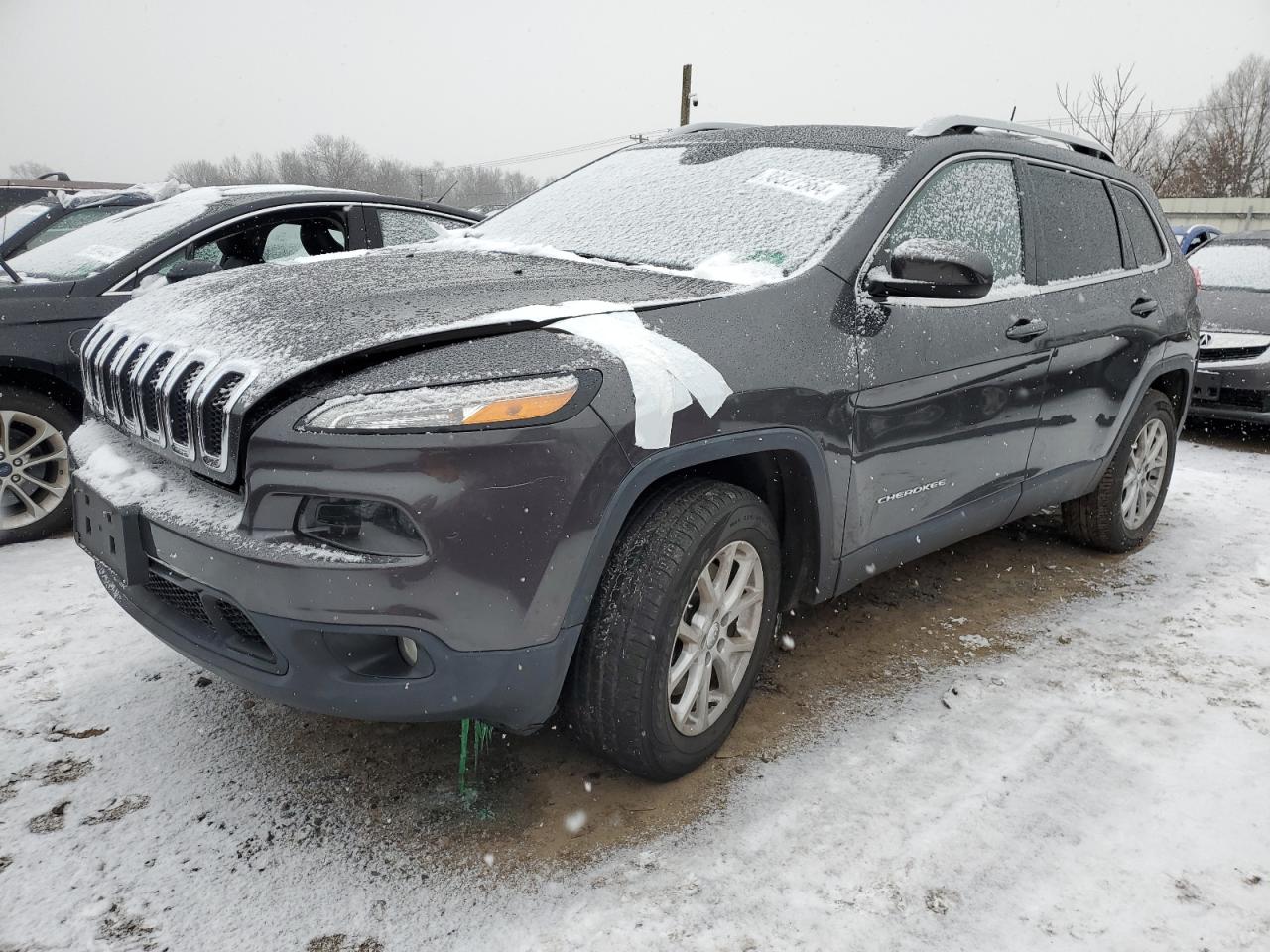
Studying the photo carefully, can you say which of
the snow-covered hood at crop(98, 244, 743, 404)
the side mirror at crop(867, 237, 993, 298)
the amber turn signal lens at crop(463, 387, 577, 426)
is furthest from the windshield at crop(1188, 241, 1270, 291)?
the amber turn signal lens at crop(463, 387, 577, 426)

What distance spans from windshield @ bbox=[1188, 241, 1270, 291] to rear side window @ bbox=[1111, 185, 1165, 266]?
14.4 feet

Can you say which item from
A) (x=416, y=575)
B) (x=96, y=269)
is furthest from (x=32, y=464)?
(x=416, y=575)

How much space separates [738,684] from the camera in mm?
2496

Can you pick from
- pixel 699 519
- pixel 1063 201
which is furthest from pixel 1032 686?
pixel 1063 201

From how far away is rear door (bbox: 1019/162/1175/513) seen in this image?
343 centimetres

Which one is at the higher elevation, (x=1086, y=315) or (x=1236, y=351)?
(x=1086, y=315)

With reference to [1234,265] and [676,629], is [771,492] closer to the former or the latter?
[676,629]

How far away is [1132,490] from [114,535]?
410 cm

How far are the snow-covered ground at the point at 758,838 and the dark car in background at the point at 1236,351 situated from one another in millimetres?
4533

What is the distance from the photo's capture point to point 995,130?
10.8ft

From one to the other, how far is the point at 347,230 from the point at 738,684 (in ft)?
11.6

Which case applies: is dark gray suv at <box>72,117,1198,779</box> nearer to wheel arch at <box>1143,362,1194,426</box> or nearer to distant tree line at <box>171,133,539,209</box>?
wheel arch at <box>1143,362,1194,426</box>

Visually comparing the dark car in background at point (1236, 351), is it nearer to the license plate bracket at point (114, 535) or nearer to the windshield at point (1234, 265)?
the windshield at point (1234, 265)

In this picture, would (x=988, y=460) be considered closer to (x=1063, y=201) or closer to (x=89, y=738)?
(x=1063, y=201)
